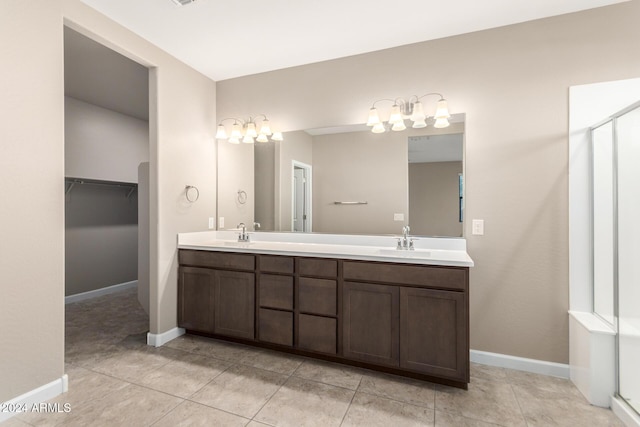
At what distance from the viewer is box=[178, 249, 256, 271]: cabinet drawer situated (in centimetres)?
256

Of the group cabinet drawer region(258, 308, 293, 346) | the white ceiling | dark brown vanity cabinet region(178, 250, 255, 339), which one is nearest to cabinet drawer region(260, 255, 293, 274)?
dark brown vanity cabinet region(178, 250, 255, 339)

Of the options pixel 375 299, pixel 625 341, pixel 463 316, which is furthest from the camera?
pixel 375 299

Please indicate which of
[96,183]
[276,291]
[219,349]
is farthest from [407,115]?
[96,183]

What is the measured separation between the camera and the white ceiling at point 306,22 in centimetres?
211

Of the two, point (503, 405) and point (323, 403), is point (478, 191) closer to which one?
point (503, 405)

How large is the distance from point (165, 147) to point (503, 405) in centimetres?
317

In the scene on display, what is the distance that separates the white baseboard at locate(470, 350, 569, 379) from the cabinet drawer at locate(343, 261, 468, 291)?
33.5 inches

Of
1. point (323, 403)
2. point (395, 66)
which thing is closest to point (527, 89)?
point (395, 66)

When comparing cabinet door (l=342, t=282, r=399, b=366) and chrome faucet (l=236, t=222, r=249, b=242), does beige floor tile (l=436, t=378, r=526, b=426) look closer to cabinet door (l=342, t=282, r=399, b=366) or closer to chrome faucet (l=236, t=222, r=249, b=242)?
cabinet door (l=342, t=282, r=399, b=366)

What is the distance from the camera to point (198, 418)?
1717 mm

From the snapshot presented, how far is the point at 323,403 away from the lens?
1.86m

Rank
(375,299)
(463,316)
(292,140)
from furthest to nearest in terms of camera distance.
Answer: (292,140) < (375,299) < (463,316)

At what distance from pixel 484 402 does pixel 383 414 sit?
659 millimetres

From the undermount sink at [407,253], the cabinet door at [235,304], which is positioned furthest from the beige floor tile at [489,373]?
the cabinet door at [235,304]
